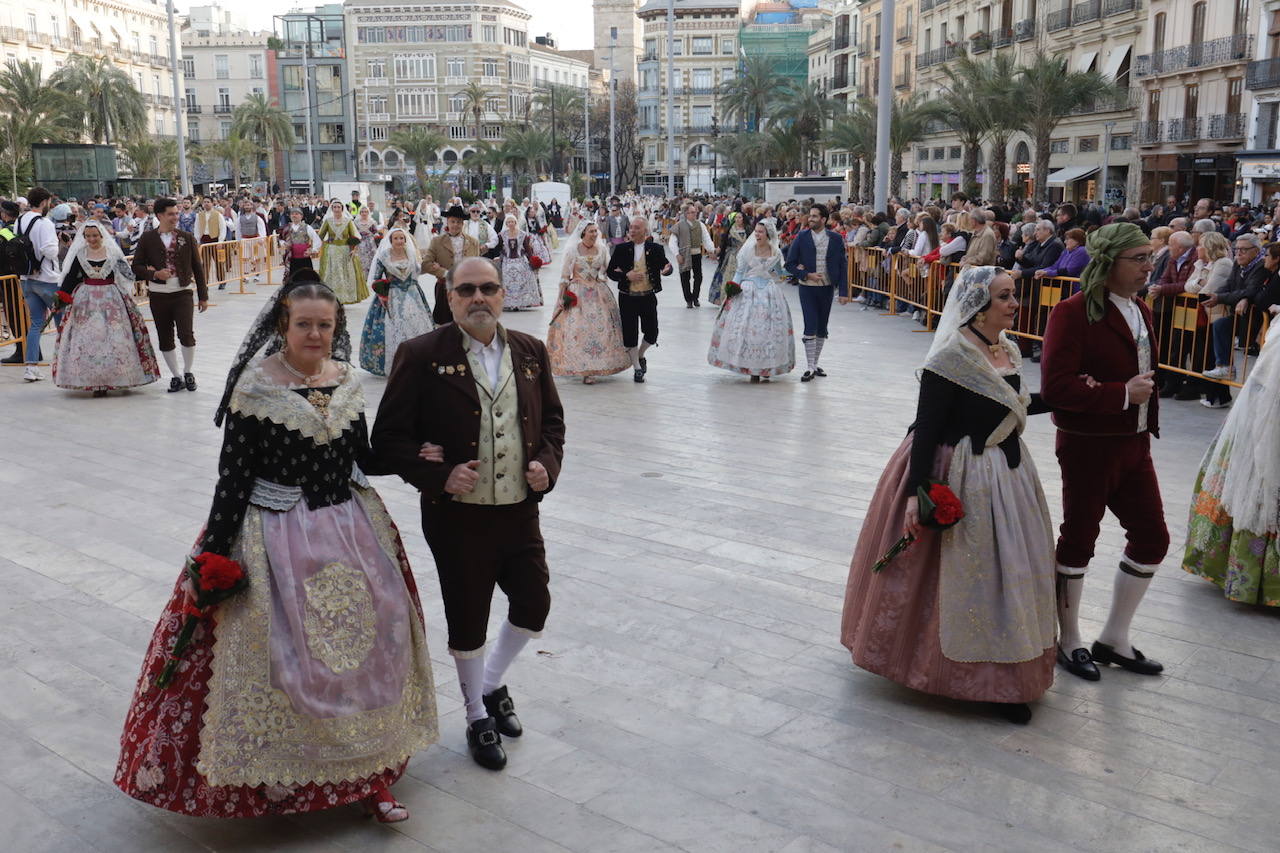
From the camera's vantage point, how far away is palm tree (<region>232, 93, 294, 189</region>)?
70938 mm

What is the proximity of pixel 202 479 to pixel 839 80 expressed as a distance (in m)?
64.8

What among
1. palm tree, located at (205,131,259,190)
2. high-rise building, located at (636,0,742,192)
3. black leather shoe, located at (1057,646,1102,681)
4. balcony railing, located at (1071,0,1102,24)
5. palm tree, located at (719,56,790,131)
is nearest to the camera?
black leather shoe, located at (1057,646,1102,681)

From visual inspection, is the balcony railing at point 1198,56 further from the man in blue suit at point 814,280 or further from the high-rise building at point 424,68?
the high-rise building at point 424,68

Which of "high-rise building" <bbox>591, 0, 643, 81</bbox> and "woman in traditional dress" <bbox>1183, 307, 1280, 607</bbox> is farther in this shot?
"high-rise building" <bbox>591, 0, 643, 81</bbox>

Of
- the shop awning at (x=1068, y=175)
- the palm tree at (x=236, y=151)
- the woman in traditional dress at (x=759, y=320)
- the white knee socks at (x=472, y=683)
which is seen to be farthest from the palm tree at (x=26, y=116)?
the white knee socks at (x=472, y=683)

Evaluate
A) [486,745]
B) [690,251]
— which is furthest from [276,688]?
[690,251]

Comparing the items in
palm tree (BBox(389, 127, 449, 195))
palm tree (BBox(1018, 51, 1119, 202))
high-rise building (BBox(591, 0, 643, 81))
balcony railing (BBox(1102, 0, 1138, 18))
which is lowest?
palm tree (BBox(1018, 51, 1119, 202))

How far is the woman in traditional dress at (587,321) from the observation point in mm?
12219

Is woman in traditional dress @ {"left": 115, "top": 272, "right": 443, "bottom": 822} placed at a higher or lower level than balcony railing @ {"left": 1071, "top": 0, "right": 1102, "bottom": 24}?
lower

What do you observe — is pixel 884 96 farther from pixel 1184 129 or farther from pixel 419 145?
pixel 419 145

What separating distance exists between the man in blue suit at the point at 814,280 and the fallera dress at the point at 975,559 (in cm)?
766

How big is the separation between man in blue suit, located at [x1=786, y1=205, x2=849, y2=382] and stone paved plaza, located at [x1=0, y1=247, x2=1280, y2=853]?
3.92 metres

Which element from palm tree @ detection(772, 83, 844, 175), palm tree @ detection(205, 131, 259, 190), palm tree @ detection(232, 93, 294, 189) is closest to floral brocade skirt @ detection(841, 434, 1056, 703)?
palm tree @ detection(772, 83, 844, 175)

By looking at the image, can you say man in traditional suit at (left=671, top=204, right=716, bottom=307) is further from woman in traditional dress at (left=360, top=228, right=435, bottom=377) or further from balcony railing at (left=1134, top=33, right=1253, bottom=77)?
balcony railing at (left=1134, top=33, right=1253, bottom=77)
